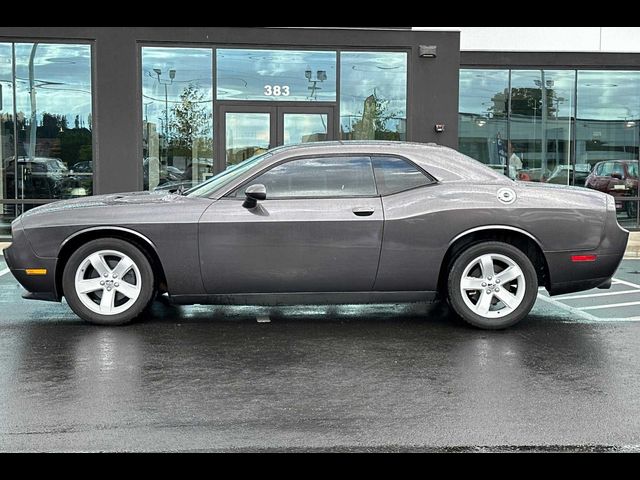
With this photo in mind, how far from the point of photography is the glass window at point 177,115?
1496 cm

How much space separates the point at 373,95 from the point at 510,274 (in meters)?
9.22

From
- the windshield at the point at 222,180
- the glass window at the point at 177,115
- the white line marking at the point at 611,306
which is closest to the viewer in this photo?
the windshield at the point at 222,180

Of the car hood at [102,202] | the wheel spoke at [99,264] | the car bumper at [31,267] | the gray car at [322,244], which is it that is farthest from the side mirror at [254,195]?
the car bumper at [31,267]

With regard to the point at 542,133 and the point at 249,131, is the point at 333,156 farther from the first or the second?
the point at 542,133

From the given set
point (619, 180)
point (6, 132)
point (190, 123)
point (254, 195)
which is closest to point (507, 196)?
point (254, 195)

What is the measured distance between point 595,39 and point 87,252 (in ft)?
44.5

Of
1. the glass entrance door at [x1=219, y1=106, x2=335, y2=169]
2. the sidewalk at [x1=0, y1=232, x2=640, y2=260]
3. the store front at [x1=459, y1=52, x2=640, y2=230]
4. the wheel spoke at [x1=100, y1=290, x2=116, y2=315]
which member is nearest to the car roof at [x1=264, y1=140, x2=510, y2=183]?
the wheel spoke at [x1=100, y1=290, x2=116, y2=315]

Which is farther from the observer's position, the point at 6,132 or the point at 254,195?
the point at 6,132

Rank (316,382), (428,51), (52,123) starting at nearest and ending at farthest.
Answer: (316,382) < (52,123) < (428,51)

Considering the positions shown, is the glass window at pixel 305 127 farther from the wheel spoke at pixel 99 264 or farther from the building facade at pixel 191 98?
the wheel spoke at pixel 99 264

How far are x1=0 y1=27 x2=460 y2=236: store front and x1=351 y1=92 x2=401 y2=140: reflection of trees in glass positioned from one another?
0.8 inches

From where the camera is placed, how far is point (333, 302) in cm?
694

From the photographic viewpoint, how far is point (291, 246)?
22.4ft

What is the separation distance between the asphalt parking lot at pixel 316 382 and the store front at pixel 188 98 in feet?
24.5
